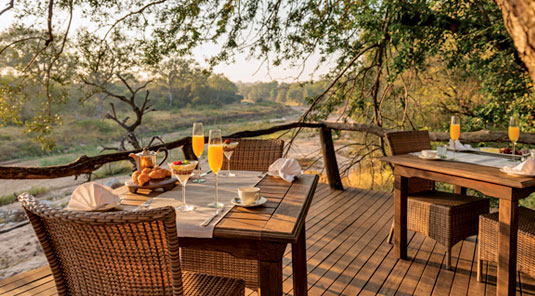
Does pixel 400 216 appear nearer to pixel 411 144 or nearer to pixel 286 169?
pixel 411 144

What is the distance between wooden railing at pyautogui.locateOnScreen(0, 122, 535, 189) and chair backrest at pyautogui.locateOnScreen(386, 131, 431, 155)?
1.18 meters

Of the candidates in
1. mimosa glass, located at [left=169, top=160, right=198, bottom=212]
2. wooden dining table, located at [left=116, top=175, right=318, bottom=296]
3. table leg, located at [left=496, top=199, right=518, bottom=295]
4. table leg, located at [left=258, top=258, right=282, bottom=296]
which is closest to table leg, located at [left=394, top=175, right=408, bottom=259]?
table leg, located at [left=496, top=199, right=518, bottom=295]

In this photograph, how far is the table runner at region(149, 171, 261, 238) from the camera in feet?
3.82

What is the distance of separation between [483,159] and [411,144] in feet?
1.88

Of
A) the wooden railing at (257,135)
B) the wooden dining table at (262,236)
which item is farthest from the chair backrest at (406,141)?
the wooden dining table at (262,236)

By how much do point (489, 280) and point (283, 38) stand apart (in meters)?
4.28

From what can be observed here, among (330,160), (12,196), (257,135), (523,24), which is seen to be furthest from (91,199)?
(12,196)

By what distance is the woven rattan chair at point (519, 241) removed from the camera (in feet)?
6.29

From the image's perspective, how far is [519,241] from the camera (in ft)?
6.42

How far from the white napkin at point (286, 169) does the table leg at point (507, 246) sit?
1.17 m

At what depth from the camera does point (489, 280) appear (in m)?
2.21

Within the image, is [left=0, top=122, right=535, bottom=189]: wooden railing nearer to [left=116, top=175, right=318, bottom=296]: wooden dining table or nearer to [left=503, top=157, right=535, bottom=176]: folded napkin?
[left=116, top=175, right=318, bottom=296]: wooden dining table

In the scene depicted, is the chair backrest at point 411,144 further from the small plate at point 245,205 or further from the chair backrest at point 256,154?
the small plate at point 245,205

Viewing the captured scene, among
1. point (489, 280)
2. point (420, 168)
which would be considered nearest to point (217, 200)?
point (420, 168)
